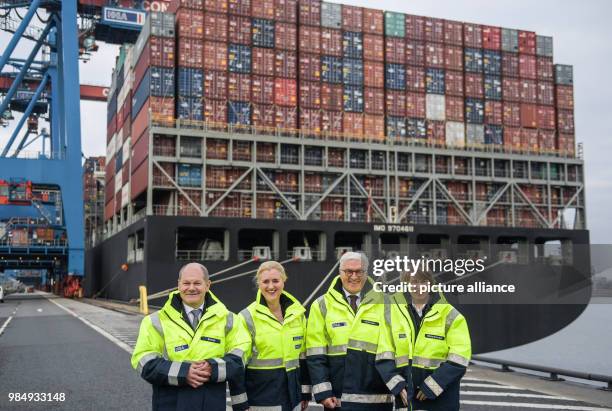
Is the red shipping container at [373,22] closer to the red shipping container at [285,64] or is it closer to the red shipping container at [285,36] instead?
the red shipping container at [285,36]

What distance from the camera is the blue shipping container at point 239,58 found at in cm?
4238

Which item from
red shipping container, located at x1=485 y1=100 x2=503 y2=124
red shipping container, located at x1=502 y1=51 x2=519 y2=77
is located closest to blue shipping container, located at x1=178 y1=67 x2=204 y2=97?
red shipping container, located at x1=485 y1=100 x2=503 y2=124

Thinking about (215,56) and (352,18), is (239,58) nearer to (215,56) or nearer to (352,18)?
(215,56)

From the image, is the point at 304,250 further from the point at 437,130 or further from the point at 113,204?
the point at 113,204

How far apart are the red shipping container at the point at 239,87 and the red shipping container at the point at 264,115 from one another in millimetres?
942

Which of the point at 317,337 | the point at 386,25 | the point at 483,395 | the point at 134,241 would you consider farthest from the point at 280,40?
the point at 317,337

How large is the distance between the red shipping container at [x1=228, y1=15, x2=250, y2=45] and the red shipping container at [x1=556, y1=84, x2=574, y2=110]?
24.8 metres

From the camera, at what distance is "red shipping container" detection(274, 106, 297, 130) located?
140ft

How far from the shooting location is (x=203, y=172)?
4038 cm

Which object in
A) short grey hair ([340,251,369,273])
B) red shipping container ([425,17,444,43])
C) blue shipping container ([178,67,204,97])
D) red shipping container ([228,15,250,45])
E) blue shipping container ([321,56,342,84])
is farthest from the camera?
red shipping container ([425,17,444,43])

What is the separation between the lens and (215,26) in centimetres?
4256

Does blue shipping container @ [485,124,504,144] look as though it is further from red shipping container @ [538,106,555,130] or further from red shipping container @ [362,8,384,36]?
red shipping container @ [362,8,384,36]

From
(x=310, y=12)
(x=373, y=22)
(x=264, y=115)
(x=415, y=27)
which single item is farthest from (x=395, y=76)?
(x=264, y=115)

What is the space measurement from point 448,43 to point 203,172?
21.2m
